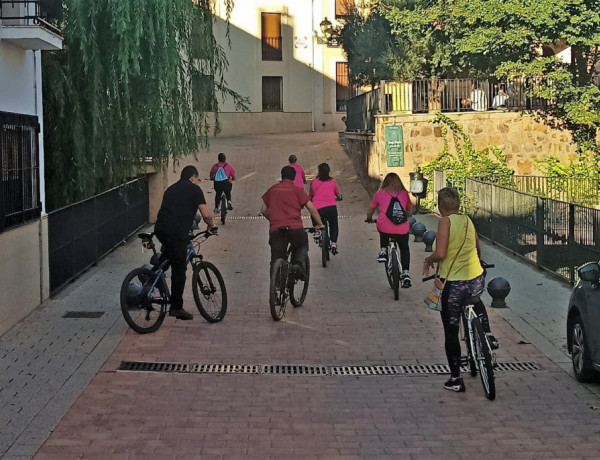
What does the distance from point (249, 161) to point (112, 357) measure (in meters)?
24.3

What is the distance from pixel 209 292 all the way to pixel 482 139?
1679 cm

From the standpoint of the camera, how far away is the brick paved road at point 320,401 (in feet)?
19.7

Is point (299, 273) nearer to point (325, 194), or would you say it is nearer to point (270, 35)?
point (325, 194)

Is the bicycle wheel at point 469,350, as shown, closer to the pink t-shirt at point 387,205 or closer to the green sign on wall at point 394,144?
the pink t-shirt at point 387,205

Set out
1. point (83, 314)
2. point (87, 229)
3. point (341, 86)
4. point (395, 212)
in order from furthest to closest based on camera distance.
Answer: point (341, 86), point (87, 229), point (395, 212), point (83, 314)

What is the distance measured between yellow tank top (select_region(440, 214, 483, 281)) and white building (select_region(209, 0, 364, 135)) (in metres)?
36.8

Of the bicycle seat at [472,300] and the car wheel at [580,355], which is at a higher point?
the bicycle seat at [472,300]

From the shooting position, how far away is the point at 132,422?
21.4 feet

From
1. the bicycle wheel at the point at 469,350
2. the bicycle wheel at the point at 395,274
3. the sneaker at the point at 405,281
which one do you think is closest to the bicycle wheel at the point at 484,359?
the bicycle wheel at the point at 469,350

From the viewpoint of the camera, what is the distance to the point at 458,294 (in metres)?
7.28

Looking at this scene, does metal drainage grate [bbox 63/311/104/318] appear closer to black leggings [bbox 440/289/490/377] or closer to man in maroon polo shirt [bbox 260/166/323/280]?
man in maroon polo shirt [bbox 260/166/323/280]

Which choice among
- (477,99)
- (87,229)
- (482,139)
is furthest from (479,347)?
(477,99)

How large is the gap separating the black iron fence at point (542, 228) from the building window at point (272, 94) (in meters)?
27.3

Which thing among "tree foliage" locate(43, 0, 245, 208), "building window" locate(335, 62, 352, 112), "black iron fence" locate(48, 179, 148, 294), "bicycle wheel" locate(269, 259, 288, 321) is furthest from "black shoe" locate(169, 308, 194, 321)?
"building window" locate(335, 62, 352, 112)
